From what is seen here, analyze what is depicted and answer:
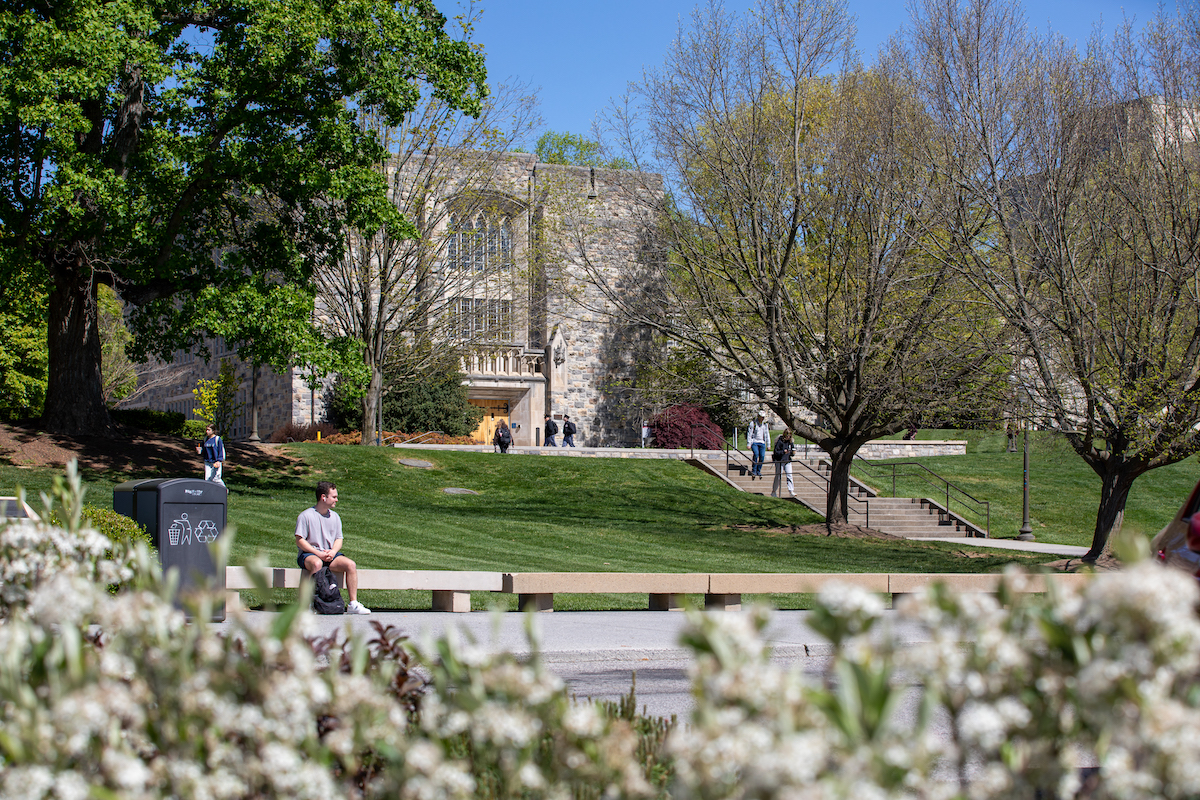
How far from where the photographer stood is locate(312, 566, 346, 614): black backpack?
10625mm

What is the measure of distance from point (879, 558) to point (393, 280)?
1520 cm

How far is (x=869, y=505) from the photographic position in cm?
3053

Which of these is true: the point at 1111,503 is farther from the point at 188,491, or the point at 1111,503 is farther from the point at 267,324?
the point at 188,491

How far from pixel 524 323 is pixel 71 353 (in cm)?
1765

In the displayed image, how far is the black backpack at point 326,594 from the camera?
10625 mm

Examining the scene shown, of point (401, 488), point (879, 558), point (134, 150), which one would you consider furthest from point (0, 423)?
point (879, 558)

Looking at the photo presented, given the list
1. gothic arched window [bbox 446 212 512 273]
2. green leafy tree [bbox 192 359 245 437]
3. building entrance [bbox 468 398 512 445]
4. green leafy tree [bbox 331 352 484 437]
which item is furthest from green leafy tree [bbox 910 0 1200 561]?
green leafy tree [bbox 192 359 245 437]

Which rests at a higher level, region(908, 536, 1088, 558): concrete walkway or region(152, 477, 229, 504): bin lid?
region(152, 477, 229, 504): bin lid

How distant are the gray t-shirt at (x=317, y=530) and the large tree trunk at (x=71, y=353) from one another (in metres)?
14.9

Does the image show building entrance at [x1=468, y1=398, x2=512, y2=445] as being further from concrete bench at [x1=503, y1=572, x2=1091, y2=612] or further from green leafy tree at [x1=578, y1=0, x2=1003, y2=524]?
concrete bench at [x1=503, y1=572, x2=1091, y2=612]

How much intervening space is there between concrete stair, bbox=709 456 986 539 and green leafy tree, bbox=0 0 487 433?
14860mm

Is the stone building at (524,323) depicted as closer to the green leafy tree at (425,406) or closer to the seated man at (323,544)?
the green leafy tree at (425,406)

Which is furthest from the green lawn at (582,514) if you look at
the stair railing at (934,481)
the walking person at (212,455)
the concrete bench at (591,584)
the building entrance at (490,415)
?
the building entrance at (490,415)

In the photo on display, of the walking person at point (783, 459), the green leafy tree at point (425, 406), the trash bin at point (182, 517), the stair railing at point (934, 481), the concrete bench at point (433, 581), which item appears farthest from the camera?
the green leafy tree at point (425, 406)
